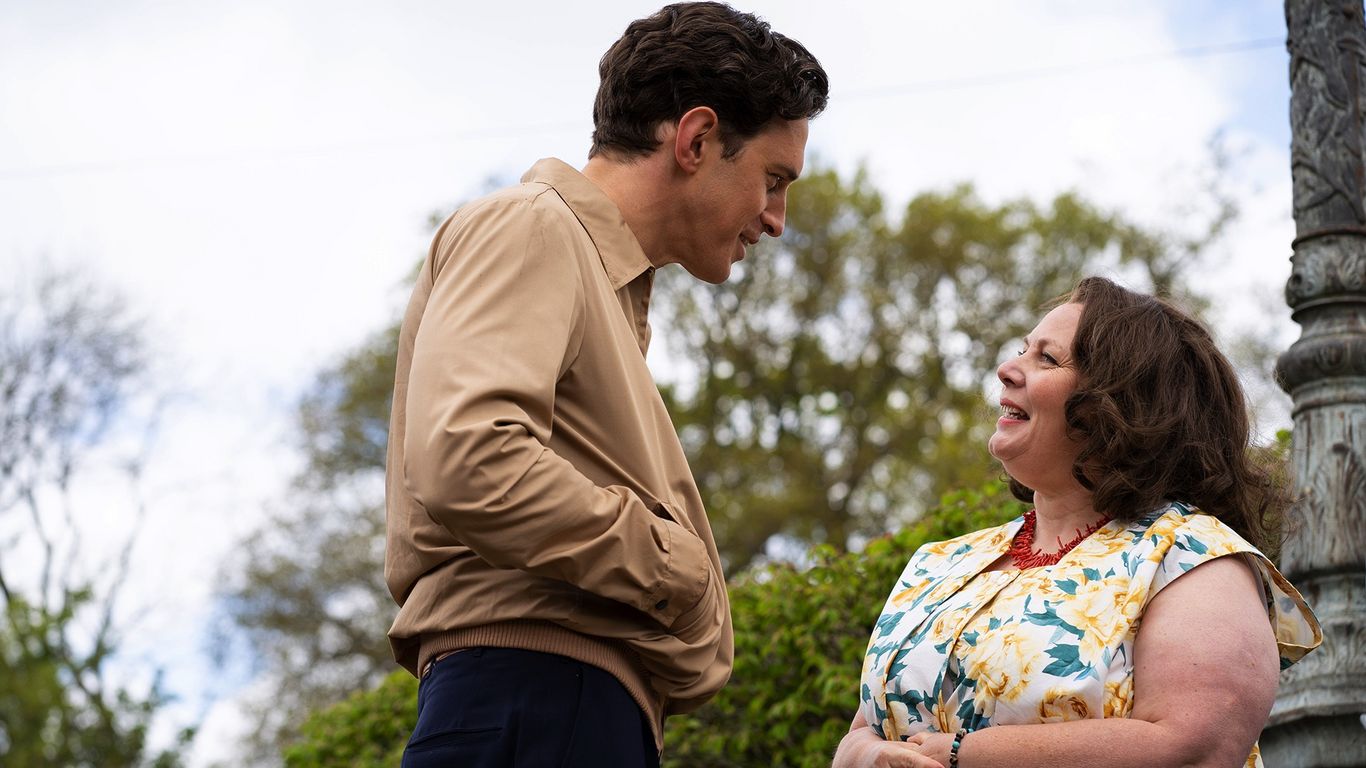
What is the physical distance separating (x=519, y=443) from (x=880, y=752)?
3.33 feet

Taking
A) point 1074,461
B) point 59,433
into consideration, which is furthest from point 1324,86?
point 59,433

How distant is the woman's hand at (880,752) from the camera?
262 cm

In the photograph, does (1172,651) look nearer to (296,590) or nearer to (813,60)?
(813,60)

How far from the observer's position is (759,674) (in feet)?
19.0

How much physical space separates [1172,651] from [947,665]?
0.42 m

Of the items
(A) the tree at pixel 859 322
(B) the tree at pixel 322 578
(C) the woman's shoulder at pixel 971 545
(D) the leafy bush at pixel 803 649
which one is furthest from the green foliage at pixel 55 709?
(C) the woman's shoulder at pixel 971 545

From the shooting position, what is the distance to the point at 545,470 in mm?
2146

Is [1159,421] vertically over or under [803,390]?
over

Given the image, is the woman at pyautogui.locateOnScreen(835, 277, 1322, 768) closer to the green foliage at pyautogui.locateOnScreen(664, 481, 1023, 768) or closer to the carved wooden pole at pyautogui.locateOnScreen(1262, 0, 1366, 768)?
the carved wooden pole at pyautogui.locateOnScreen(1262, 0, 1366, 768)

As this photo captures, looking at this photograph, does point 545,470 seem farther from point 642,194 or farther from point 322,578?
point 322,578

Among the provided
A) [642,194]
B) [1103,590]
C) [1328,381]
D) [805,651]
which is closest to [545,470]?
[642,194]

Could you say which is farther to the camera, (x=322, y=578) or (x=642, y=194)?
(x=322, y=578)

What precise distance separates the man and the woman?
1.54ft

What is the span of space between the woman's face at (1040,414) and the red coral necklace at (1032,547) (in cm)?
10
